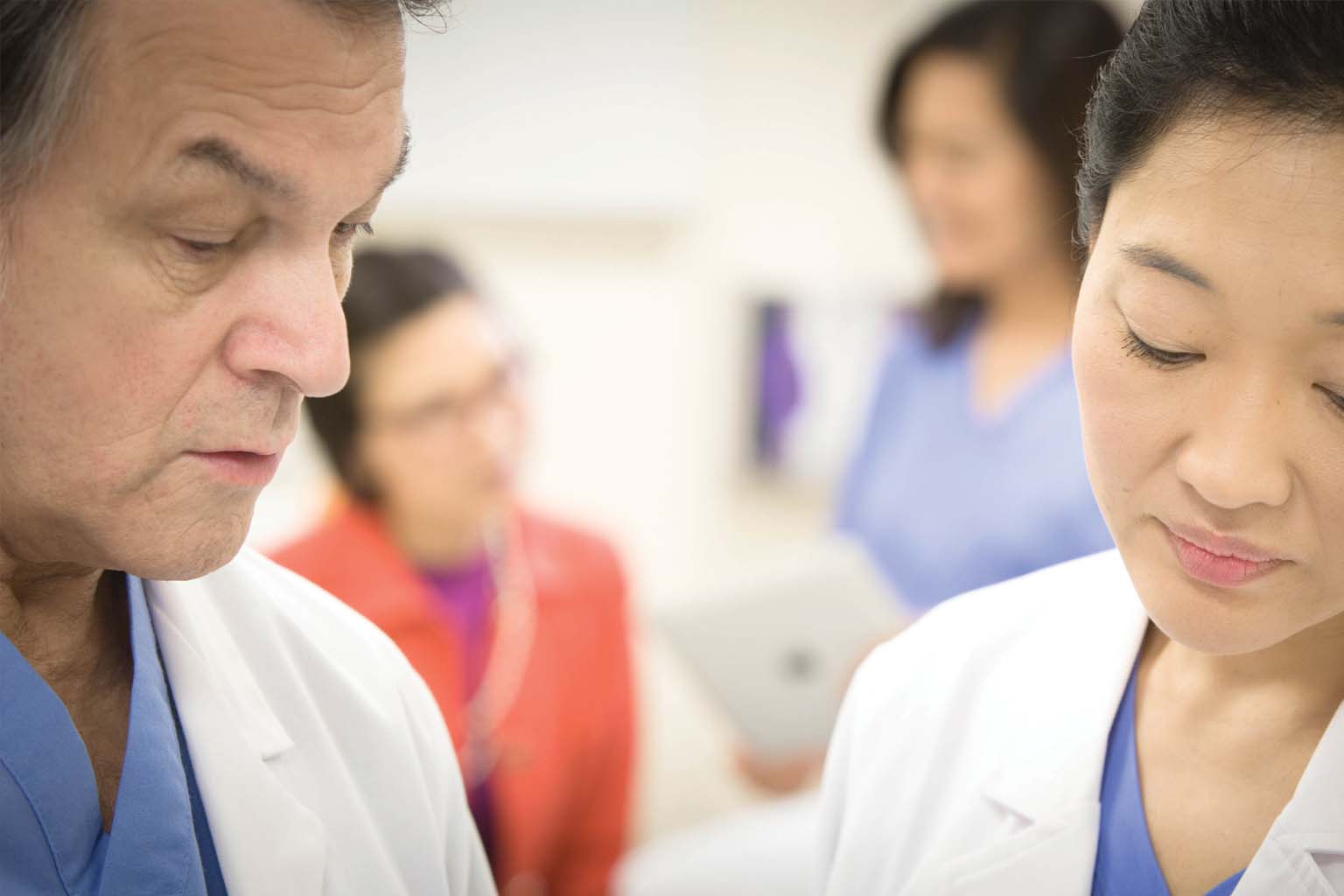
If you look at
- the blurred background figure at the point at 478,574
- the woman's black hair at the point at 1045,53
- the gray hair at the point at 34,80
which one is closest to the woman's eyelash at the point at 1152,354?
the gray hair at the point at 34,80

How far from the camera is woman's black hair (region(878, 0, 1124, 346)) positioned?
1.63 metres

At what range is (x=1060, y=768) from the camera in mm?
862

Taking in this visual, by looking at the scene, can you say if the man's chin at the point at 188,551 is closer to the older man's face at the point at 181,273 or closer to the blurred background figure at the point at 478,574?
the older man's face at the point at 181,273

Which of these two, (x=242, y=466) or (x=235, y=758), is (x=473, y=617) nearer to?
(x=235, y=758)

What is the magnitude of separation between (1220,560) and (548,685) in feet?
→ 4.46

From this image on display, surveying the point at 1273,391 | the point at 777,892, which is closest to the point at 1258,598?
the point at 1273,391

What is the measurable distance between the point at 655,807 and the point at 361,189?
2650 mm

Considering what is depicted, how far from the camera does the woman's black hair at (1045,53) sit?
5.34ft

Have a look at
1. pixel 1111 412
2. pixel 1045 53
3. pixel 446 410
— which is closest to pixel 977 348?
pixel 1045 53

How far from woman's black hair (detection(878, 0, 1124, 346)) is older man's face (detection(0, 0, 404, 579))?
1.18 meters

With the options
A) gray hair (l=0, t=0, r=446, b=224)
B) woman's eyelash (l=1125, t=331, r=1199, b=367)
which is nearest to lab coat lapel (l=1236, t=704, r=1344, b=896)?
woman's eyelash (l=1125, t=331, r=1199, b=367)

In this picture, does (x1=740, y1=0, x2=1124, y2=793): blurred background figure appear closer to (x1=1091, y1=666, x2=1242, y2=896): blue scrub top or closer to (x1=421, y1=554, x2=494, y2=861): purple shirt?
(x1=421, y1=554, x2=494, y2=861): purple shirt

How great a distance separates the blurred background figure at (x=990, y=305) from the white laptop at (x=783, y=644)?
18 cm

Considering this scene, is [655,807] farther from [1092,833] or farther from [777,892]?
[1092,833]
